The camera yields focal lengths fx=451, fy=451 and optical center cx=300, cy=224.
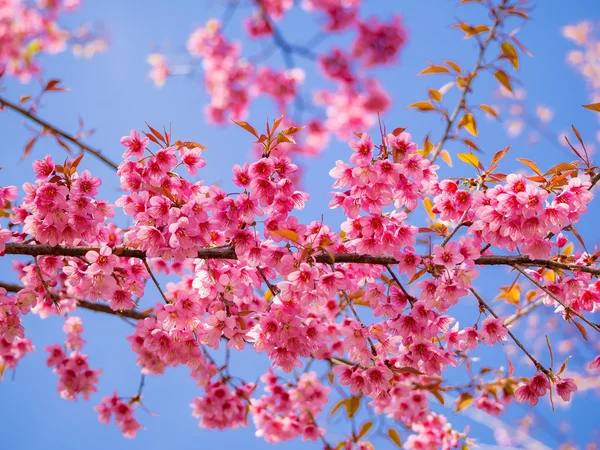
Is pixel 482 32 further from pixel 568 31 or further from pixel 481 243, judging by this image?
pixel 568 31

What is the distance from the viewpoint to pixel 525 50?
2475 mm

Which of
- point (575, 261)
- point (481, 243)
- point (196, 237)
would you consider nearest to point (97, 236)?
point (196, 237)

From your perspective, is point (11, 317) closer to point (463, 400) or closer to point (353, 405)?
point (353, 405)

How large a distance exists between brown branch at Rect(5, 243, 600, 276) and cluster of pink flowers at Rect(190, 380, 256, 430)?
161 centimetres

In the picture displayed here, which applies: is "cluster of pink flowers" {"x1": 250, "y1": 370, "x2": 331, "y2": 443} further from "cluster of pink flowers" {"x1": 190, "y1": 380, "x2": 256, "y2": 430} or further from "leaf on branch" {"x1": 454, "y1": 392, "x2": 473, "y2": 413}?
"leaf on branch" {"x1": 454, "y1": 392, "x2": 473, "y2": 413}

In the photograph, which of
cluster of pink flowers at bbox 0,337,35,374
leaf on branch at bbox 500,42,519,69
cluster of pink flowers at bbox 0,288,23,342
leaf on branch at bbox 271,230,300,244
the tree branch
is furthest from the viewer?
cluster of pink flowers at bbox 0,337,35,374

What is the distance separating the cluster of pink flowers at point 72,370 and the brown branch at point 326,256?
2.10 m

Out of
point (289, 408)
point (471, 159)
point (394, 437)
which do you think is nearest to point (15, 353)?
point (289, 408)

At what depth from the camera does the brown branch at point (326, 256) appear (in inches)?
64.4

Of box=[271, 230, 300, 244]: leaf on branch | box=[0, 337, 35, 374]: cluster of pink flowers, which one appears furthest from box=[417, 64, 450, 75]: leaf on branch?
box=[0, 337, 35, 374]: cluster of pink flowers

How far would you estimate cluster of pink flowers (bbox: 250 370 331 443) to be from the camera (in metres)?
3.09

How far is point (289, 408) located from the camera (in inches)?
127

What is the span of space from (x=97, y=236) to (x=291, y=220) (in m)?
0.83

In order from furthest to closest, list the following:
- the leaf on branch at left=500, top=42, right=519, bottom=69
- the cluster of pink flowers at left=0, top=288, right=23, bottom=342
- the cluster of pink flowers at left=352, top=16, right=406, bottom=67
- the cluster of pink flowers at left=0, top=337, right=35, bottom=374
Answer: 1. the cluster of pink flowers at left=352, top=16, right=406, bottom=67
2. the cluster of pink flowers at left=0, top=337, right=35, bottom=374
3. the leaf on branch at left=500, top=42, right=519, bottom=69
4. the cluster of pink flowers at left=0, top=288, right=23, bottom=342
